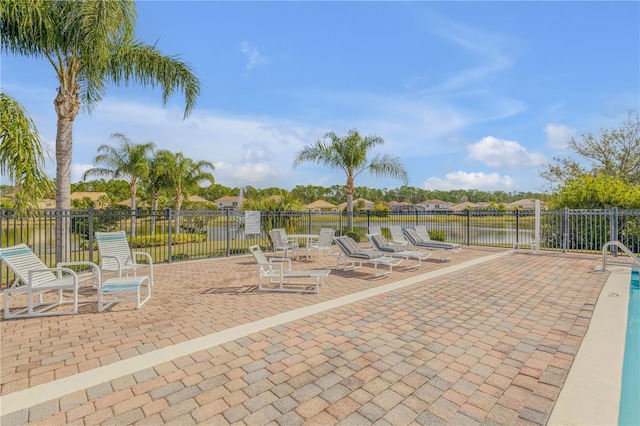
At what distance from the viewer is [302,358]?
345 centimetres

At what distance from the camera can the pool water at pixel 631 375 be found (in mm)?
2521

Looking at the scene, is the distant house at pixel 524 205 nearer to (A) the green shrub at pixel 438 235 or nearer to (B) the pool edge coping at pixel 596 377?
(A) the green shrub at pixel 438 235

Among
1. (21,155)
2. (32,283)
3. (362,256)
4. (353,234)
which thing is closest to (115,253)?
(32,283)

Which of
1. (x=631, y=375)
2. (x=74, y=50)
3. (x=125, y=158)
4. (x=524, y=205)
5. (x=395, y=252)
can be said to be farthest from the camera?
(x=524, y=205)

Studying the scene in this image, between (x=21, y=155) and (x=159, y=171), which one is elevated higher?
(x=159, y=171)

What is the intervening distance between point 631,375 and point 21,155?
9.67 metres

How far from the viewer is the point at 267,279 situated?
7.94 metres

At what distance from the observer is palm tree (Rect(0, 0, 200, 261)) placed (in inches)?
302

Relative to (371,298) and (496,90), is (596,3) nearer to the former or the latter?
(496,90)

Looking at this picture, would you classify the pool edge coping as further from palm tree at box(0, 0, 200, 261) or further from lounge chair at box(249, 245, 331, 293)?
palm tree at box(0, 0, 200, 261)

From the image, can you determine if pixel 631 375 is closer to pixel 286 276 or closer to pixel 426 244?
pixel 286 276

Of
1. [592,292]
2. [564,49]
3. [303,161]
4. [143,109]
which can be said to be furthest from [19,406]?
[303,161]

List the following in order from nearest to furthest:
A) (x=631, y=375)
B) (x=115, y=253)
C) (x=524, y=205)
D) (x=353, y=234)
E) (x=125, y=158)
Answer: (x=631, y=375) < (x=115, y=253) < (x=353, y=234) < (x=125, y=158) < (x=524, y=205)

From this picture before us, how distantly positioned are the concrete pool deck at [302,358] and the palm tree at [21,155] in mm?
2972
